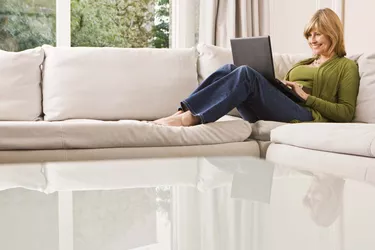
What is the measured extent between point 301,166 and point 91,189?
1.14 metres

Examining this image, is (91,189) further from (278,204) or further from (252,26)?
(252,26)

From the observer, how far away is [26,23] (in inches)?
162

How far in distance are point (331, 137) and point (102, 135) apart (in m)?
0.92

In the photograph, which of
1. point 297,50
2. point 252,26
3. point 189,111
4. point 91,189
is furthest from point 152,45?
point 91,189

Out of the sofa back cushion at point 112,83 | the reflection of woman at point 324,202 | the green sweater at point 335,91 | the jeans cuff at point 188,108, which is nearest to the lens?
the reflection of woman at point 324,202

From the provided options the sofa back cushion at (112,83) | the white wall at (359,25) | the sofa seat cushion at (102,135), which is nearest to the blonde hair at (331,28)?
the sofa back cushion at (112,83)

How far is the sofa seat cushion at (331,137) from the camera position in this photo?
204 cm

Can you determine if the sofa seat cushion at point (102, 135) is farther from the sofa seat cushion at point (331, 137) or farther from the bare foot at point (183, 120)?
the sofa seat cushion at point (331, 137)

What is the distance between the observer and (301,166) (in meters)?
2.26

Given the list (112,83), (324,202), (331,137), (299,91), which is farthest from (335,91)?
(324,202)

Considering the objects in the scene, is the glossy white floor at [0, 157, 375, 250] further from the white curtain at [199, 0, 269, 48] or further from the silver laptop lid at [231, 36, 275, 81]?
the white curtain at [199, 0, 269, 48]

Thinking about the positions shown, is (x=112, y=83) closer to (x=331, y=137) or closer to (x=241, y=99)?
(x=241, y=99)

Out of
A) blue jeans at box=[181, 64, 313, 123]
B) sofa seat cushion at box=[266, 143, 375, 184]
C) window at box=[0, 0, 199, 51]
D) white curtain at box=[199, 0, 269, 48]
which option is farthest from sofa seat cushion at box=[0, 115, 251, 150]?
window at box=[0, 0, 199, 51]

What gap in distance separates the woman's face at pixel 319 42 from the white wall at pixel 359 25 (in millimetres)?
1061
